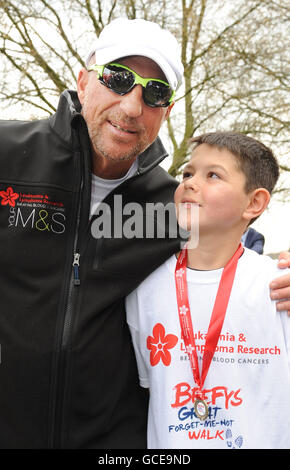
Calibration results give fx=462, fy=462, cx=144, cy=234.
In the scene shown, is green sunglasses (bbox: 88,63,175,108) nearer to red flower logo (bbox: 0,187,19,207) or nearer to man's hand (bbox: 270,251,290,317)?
red flower logo (bbox: 0,187,19,207)

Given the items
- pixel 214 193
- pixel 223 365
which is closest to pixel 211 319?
pixel 223 365

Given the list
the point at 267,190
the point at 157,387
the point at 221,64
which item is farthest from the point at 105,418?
the point at 221,64

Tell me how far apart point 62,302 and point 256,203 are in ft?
3.75

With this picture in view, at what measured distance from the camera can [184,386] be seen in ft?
7.17

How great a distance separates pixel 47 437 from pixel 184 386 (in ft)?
2.27

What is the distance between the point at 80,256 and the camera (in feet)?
7.48

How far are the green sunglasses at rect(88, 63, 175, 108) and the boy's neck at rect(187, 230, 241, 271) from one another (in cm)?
77

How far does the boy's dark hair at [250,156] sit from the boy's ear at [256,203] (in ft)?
0.11

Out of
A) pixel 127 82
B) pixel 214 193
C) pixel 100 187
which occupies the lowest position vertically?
pixel 214 193

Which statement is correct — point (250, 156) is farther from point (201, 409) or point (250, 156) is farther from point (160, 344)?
point (201, 409)

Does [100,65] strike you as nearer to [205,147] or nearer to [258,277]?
[205,147]

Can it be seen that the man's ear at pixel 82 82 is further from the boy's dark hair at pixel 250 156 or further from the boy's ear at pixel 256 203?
the boy's ear at pixel 256 203

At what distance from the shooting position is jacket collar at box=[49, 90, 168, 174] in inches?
93.9

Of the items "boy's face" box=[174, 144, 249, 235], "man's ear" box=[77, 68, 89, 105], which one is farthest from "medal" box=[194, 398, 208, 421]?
"man's ear" box=[77, 68, 89, 105]
